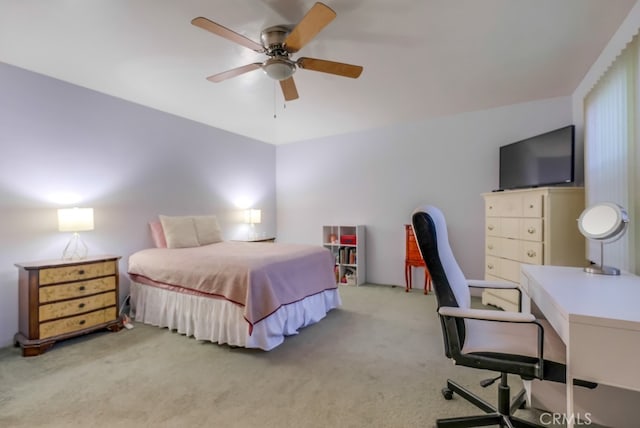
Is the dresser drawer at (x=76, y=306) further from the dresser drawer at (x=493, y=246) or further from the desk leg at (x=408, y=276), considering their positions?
the dresser drawer at (x=493, y=246)

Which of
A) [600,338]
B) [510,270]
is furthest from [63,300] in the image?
[510,270]

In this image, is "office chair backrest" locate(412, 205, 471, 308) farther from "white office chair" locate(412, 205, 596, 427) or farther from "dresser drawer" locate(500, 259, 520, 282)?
"dresser drawer" locate(500, 259, 520, 282)

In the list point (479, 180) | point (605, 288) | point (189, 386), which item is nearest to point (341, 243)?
point (479, 180)

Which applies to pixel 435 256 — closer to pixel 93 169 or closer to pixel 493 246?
pixel 493 246

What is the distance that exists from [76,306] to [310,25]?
299 cm

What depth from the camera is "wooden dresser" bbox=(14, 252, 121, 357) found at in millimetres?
2420

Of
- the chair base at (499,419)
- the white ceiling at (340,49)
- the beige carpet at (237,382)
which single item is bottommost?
the beige carpet at (237,382)

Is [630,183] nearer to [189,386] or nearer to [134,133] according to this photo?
[189,386]

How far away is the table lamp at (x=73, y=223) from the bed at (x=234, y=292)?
525 mm

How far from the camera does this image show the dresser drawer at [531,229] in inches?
116

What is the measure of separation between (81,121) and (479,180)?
15.4ft

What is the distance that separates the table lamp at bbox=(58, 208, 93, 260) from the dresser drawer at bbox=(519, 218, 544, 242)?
4284mm

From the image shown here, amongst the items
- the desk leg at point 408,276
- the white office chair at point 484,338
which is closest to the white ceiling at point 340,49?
the white office chair at point 484,338

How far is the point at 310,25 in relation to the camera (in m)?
1.83
